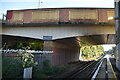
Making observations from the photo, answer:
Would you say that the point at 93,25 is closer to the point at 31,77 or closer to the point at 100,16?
the point at 100,16

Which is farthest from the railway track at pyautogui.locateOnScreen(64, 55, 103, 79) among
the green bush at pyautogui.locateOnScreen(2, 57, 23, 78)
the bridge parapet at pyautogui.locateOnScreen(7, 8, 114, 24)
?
the bridge parapet at pyautogui.locateOnScreen(7, 8, 114, 24)

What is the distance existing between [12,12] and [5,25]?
1760mm

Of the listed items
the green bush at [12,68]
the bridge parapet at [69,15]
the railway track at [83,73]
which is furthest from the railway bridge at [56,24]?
the green bush at [12,68]

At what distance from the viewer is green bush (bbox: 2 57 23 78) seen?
1141cm

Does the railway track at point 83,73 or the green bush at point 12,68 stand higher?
the green bush at point 12,68

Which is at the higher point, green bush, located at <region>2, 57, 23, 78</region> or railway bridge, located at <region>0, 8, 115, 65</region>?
railway bridge, located at <region>0, 8, 115, 65</region>

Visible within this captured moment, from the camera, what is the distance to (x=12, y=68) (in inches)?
461

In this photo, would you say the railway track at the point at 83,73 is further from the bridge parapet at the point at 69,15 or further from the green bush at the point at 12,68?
the bridge parapet at the point at 69,15

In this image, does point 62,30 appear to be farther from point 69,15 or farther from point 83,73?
point 83,73

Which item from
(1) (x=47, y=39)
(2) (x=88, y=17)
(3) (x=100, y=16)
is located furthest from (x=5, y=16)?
(3) (x=100, y=16)

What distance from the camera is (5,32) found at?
64.7ft

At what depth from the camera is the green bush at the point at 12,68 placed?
1141cm

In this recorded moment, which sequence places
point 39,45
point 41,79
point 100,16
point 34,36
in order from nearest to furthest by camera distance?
point 41,79
point 100,16
point 34,36
point 39,45

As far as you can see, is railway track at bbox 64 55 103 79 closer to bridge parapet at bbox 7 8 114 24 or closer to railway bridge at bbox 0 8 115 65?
railway bridge at bbox 0 8 115 65
